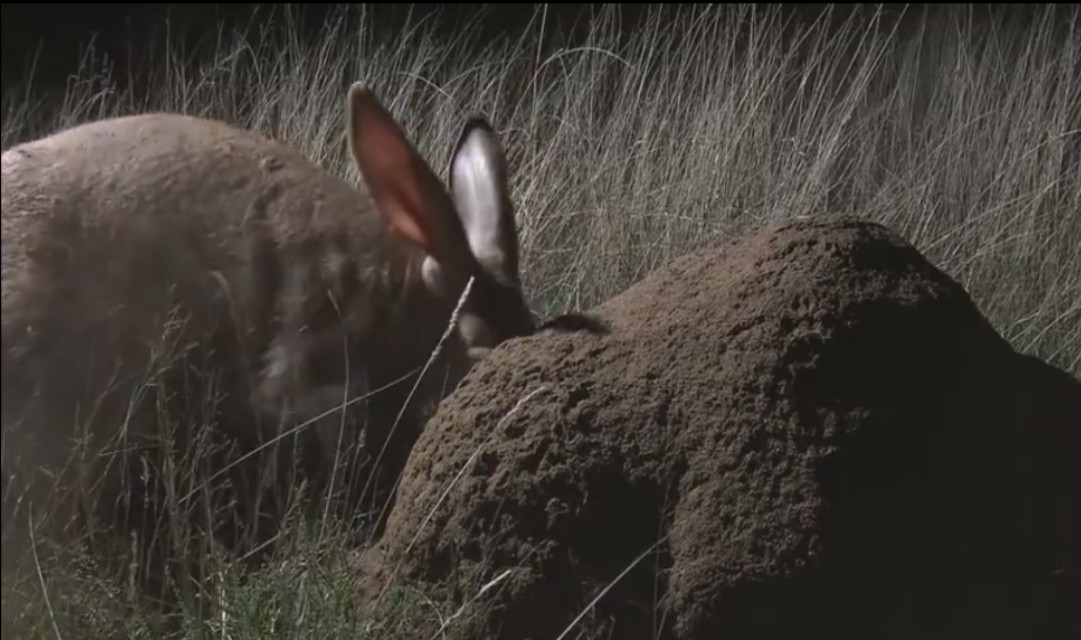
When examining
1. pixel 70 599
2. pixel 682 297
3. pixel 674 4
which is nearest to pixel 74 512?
pixel 70 599

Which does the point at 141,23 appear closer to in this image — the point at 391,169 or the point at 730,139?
the point at 730,139

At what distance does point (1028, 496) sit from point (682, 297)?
32.9 inches

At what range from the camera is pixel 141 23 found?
11.1 meters

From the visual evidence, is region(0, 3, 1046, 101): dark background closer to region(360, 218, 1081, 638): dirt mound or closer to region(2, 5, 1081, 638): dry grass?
region(2, 5, 1081, 638): dry grass

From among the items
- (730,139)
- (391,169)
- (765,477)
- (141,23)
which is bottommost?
(141,23)

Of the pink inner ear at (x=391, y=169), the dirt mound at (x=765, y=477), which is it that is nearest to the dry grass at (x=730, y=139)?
the pink inner ear at (x=391, y=169)

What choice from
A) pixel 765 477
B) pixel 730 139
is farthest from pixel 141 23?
pixel 765 477

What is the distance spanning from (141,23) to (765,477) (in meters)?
8.18

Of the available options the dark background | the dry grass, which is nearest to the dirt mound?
the dry grass

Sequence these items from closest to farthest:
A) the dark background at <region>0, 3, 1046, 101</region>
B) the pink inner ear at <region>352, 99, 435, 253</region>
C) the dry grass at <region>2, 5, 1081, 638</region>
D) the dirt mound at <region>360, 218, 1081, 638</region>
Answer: the dirt mound at <region>360, 218, 1081, 638</region> < the pink inner ear at <region>352, 99, 435, 253</region> < the dry grass at <region>2, 5, 1081, 638</region> < the dark background at <region>0, 3, 1046, 101</region>

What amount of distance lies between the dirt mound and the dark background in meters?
6.17

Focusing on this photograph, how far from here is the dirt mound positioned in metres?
3.65

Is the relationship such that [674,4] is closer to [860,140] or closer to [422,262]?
[860,140]

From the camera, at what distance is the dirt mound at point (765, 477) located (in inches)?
144
